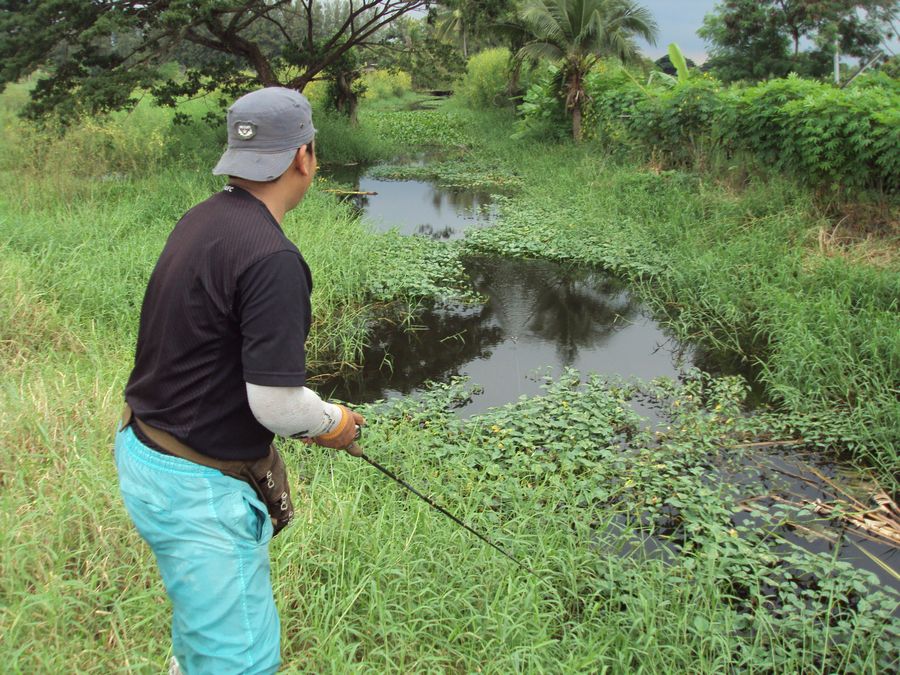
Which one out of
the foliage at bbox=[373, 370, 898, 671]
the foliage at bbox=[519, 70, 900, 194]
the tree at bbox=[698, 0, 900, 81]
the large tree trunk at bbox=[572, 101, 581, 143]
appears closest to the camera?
the foliage at bbox=[373, 370, 898, 671]

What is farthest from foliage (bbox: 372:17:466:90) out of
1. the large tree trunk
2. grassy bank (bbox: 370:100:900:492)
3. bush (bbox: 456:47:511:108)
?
bush (bbox: 456:47:511:108)

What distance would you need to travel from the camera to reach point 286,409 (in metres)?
1.57

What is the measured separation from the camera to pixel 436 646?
254 cm

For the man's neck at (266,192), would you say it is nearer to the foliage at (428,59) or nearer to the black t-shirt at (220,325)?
the black t-shirt at (220,325)

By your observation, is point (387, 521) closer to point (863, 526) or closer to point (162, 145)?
point (863, 526)

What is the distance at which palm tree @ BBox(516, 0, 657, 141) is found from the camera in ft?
43.3

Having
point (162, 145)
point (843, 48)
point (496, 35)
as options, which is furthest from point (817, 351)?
point (843, 48)

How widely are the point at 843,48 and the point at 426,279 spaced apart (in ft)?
96.8

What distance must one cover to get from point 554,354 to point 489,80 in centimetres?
1912

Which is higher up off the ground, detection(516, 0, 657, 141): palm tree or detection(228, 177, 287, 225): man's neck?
detection(516, 0, 657, 141): palm tree

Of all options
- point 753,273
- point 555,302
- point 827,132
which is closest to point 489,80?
point 827,132

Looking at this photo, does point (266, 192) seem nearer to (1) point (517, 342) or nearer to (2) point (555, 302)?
(1) point (517, 342)

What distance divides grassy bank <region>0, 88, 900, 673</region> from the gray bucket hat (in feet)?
4.90

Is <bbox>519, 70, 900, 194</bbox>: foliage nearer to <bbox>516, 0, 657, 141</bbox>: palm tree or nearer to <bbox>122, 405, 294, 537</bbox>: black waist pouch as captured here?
<bbox>516, 0, 657, 141</bbox>: palm tree
